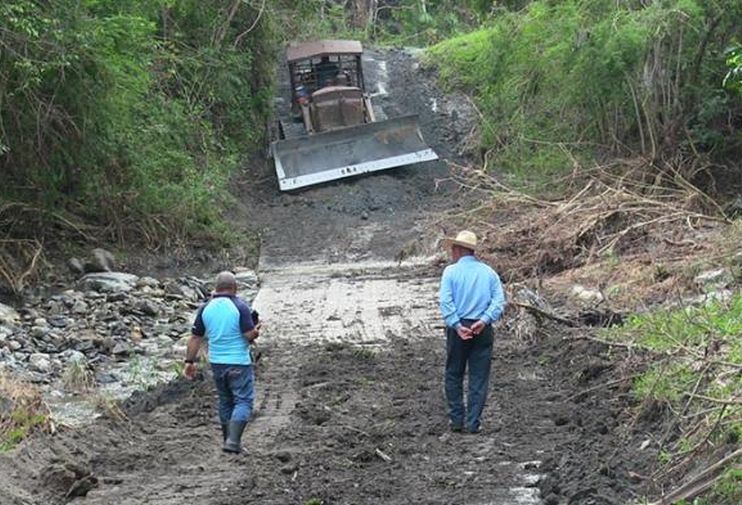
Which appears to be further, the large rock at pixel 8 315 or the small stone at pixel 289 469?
the large rock at pixel 8 315

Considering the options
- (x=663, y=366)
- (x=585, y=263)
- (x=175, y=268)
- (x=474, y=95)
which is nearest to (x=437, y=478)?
(x=663, y=366)

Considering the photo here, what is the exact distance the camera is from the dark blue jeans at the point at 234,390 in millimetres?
8680

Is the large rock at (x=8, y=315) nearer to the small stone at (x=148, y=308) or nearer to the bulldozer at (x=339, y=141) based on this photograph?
the small stone at (x=148, y=308)

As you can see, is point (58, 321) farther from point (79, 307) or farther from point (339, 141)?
point (339, 141)

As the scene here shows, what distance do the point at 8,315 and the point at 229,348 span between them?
689 cm

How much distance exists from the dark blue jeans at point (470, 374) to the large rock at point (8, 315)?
7.36m

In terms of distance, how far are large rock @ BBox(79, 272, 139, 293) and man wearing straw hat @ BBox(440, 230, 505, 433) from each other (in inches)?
347

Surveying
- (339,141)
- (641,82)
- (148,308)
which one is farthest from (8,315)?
(339,141)

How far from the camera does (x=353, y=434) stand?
8.86 metres

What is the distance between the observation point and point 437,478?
7391mm

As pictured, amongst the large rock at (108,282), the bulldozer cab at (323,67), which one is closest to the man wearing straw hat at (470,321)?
the large rock at (108,282)

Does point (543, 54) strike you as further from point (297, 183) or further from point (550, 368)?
point (550, 368)

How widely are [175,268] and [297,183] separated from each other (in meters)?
6.90

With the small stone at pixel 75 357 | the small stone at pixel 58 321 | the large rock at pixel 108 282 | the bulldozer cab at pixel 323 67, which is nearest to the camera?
the small stone at pixel 75 357
